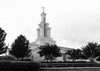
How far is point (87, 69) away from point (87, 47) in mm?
19553

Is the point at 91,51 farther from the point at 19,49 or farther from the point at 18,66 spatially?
the point at 18,66

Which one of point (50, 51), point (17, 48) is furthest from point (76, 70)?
point (17, 48)

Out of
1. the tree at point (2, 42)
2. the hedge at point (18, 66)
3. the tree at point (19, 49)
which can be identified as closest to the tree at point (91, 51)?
the tree at point (19, 49)

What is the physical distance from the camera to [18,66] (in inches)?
752

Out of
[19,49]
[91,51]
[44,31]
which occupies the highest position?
[44,31]

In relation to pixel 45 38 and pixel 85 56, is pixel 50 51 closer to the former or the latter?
pixel 85 56

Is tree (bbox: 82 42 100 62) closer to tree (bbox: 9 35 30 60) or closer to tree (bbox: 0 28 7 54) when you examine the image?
tree (bbox: 9 35 30 60)

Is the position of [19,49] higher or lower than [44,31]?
lower

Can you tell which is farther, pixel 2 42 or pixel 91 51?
pixel 91 51

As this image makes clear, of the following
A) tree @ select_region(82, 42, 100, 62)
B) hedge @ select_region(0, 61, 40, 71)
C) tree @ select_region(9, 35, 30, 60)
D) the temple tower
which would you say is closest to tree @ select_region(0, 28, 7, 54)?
tree @ select_region(9, 35, 30, 60)

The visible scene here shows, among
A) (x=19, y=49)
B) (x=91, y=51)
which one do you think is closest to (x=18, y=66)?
(x=19, y=49)

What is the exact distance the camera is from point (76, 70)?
20.9 m

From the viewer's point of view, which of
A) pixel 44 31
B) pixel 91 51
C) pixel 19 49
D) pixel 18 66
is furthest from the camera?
pixel 44 31

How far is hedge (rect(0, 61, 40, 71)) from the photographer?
1867cm
